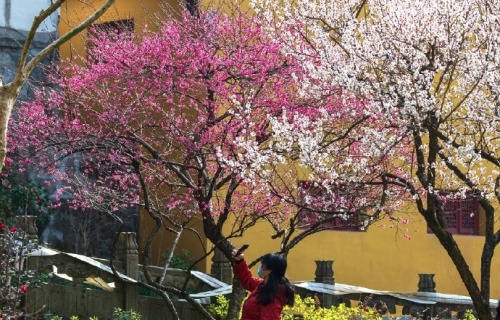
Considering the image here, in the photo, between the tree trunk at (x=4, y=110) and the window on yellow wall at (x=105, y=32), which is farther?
the window on yellow wall at (x=105, y=32)

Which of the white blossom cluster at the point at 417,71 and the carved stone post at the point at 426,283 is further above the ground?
the white blossom cluster at the point at 417,71

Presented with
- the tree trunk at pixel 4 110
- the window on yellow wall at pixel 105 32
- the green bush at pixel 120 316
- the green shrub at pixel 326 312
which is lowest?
the green bush at pixel 120 316

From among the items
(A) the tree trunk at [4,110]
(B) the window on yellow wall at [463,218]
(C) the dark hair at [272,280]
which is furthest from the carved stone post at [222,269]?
(B) the window on yellow wall at [463,218]

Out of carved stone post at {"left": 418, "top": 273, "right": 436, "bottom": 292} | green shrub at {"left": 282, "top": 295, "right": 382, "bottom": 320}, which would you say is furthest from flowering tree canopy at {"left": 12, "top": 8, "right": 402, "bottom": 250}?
carved stone post at {"left": 418, "top": 273, "right": 436, "bottom": 292}

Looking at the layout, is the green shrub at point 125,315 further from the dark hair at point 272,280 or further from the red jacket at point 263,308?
the dark hair at point 272,280

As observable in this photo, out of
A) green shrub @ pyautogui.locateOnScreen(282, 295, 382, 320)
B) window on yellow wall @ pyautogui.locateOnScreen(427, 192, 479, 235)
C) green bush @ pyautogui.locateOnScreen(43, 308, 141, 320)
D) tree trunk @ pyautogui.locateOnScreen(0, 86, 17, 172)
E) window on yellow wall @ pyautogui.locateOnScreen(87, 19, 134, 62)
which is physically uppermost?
window on yellow wall @ pyautogui.locateOnScreen(87, 19, 134, 62)

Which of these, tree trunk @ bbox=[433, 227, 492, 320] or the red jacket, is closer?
the red jacket

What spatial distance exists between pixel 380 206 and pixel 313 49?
296cm

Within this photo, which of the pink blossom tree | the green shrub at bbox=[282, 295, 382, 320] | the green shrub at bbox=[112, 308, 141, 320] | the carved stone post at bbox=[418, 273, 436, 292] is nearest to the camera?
the pink blossom tree

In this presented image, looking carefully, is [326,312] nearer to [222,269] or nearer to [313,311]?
[313,311]

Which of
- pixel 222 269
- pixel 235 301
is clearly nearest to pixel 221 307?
pixel 235 301

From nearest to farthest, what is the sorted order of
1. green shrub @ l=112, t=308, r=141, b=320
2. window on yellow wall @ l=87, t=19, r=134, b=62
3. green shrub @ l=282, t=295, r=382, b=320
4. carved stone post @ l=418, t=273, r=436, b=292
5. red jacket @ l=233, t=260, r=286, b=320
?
1. red jacket @ l=233, t=260, r=286, b=320
2. green shrub @ l=282, t=295, r=382, b=320
3. green shrub @ l=112, t=308, r=141, b=320
4. carved stone post @ l=418, t=273, r=436, b=292
5. window on yellow wall @ l=87, t=19, r=134, b=62

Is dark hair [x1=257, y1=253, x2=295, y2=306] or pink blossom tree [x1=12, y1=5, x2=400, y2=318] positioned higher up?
pink blossom tree [x1=12, y1=5, x2=400, y2=318]

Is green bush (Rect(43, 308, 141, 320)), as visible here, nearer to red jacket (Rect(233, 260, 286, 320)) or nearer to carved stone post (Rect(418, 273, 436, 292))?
carved stone post (Rect(418, 273, 436, 292))
